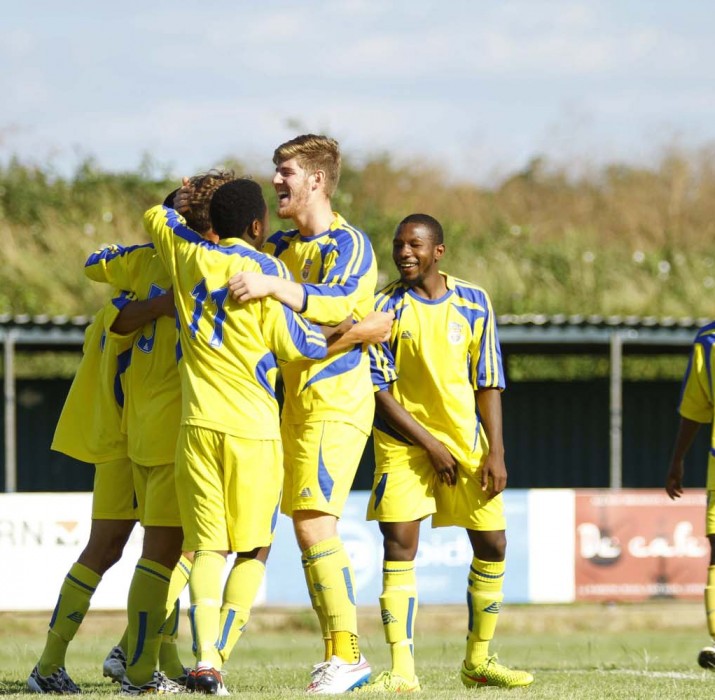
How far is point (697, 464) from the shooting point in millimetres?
22766

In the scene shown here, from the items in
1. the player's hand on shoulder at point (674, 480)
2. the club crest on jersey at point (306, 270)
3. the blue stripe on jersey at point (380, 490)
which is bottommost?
the player's hand on shoulder at point (674, 480)

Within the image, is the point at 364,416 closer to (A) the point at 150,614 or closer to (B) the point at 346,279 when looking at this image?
(B) the point at 346,279

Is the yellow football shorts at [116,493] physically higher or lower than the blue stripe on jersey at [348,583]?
higher

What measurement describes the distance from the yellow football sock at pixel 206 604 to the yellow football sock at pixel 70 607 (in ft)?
3.16

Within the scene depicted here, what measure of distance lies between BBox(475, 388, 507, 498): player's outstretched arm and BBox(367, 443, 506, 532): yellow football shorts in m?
0.06

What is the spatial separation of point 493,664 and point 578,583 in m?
7.98

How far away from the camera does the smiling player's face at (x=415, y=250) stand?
265 inches

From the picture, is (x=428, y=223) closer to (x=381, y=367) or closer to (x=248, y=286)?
(x=381, y=367)

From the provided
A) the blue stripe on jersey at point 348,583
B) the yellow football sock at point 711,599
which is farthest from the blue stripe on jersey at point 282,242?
the yellow football sock at point 711,599

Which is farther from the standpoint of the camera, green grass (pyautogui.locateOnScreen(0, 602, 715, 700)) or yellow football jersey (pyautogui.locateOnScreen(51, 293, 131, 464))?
green grass (pyautogui.locateOnScreen(0, 602, 715, 700))

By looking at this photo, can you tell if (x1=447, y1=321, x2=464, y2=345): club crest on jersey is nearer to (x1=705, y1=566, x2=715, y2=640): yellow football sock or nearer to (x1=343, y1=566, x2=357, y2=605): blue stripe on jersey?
(x1=343, y1=566, x2=357, y2=605): blue stripe on jersey

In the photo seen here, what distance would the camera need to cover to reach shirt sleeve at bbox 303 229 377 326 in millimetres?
5926

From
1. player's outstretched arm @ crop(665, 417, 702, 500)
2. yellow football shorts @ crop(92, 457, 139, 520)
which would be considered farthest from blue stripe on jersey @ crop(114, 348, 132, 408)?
player's outstretched arm @ crop(665, 417, 702, 500)

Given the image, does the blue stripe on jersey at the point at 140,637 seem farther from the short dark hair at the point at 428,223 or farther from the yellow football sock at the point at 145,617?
the short dark hair at the point at 428,223
